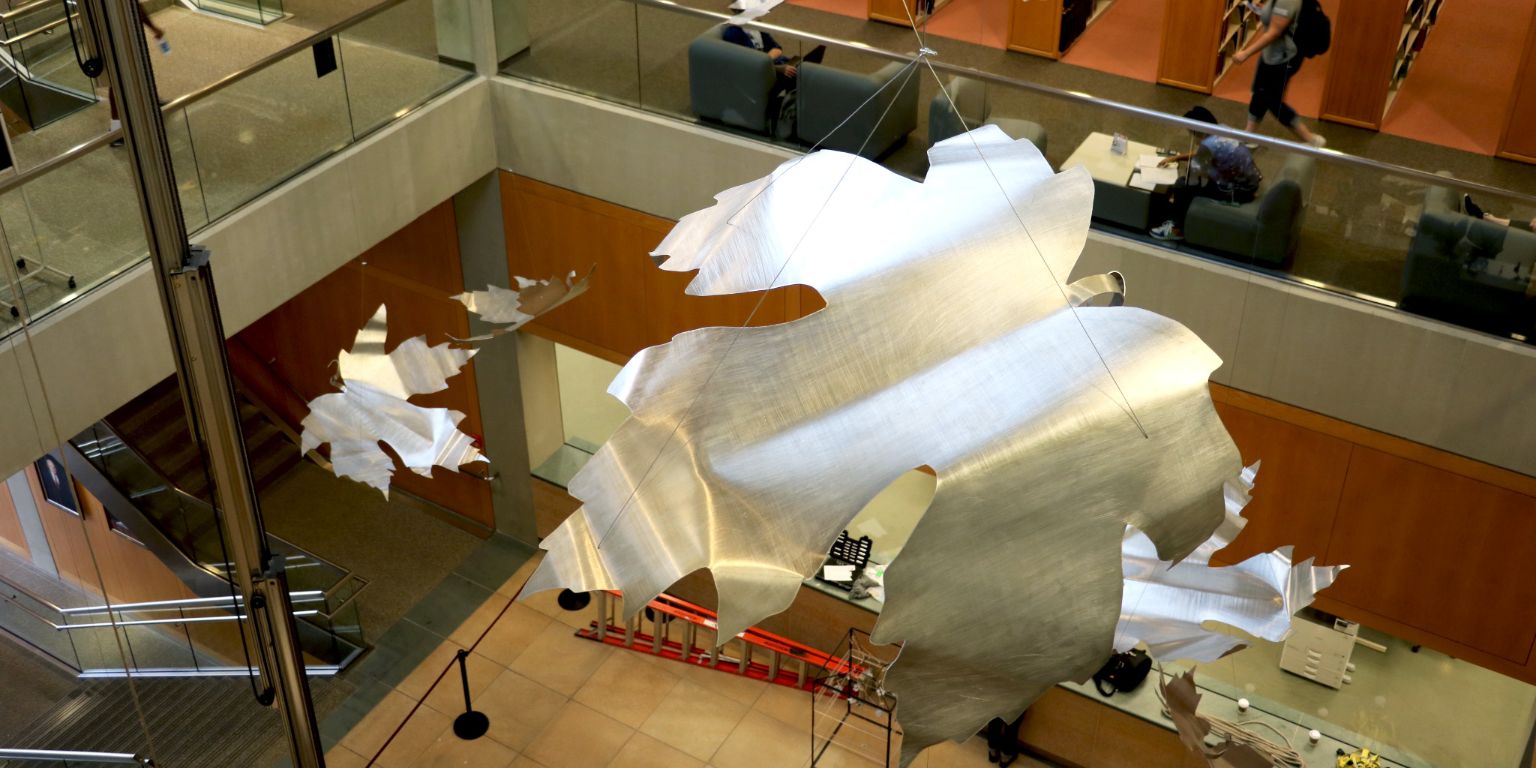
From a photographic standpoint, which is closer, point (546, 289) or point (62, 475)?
point (546, 289)

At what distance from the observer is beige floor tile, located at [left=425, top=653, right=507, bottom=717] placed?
11.6 meters

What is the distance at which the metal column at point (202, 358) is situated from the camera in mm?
3045

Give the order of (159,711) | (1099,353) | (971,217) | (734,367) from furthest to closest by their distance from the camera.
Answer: (159,711), (971,217), (734,367), (1099,353)

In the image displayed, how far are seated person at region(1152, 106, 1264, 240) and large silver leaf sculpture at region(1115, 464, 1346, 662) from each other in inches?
158

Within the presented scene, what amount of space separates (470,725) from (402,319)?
12.4 ft

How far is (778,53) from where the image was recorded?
9266mm

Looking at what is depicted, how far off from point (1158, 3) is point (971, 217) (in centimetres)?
1067

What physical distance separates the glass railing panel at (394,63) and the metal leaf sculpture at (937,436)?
23.9 feet

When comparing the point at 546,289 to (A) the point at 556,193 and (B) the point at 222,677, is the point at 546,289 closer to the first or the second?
(A) the point at 556,193

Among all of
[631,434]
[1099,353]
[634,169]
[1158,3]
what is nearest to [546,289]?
[631,434]

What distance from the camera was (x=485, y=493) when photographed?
1343 cm

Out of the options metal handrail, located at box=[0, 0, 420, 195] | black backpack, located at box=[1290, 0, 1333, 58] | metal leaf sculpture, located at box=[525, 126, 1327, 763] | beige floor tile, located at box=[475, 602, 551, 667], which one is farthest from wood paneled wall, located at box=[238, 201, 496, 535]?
metal leaf sculpture, located at box=[525, 126, 1327, 763]

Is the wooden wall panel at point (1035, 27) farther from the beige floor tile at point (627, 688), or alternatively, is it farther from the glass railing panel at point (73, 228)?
the glass railing panel at point (73, 228)

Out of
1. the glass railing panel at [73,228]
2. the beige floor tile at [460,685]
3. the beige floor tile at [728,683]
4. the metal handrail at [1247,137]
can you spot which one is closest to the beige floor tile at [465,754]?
the beige floor tile at [460,685]
